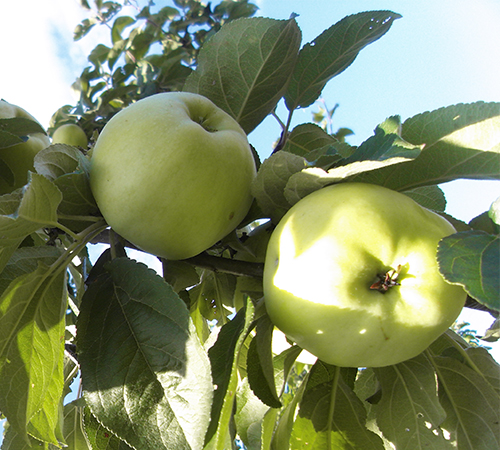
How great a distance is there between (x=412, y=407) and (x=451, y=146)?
394mm

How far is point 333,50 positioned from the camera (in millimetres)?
835

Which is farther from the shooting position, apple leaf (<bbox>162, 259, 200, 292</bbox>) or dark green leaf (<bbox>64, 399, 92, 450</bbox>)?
dark green leaf (<bbox>64, 399, 92, 450</bbox>)

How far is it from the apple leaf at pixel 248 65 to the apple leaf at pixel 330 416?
0.51 meters

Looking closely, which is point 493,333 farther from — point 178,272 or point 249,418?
point 178,272

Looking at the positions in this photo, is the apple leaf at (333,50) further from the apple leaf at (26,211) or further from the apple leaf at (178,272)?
the apple leaf at (26,211)

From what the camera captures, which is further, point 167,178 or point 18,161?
point 18,161

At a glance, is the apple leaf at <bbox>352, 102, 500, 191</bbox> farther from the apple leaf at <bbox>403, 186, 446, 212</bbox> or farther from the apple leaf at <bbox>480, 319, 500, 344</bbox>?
the apple leaf at <bbox>480, 319, 500, 344</bbox>

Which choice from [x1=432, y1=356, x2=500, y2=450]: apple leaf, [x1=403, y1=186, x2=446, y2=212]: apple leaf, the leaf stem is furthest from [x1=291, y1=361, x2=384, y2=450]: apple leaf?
[x1=403, y1=186, x2=446, y2=212]: apple leaf

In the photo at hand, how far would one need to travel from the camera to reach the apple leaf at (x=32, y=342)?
62 centimetres

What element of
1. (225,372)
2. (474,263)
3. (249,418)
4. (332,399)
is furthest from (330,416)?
(474,263)

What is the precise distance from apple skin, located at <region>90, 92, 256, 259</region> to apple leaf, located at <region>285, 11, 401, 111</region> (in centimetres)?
27

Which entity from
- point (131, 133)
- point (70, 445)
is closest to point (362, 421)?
point (131, 133)

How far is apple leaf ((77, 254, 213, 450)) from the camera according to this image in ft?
1.77

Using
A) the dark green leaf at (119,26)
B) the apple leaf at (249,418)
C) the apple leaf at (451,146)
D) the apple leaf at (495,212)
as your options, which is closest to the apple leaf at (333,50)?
the apple leaf at (451,146)
